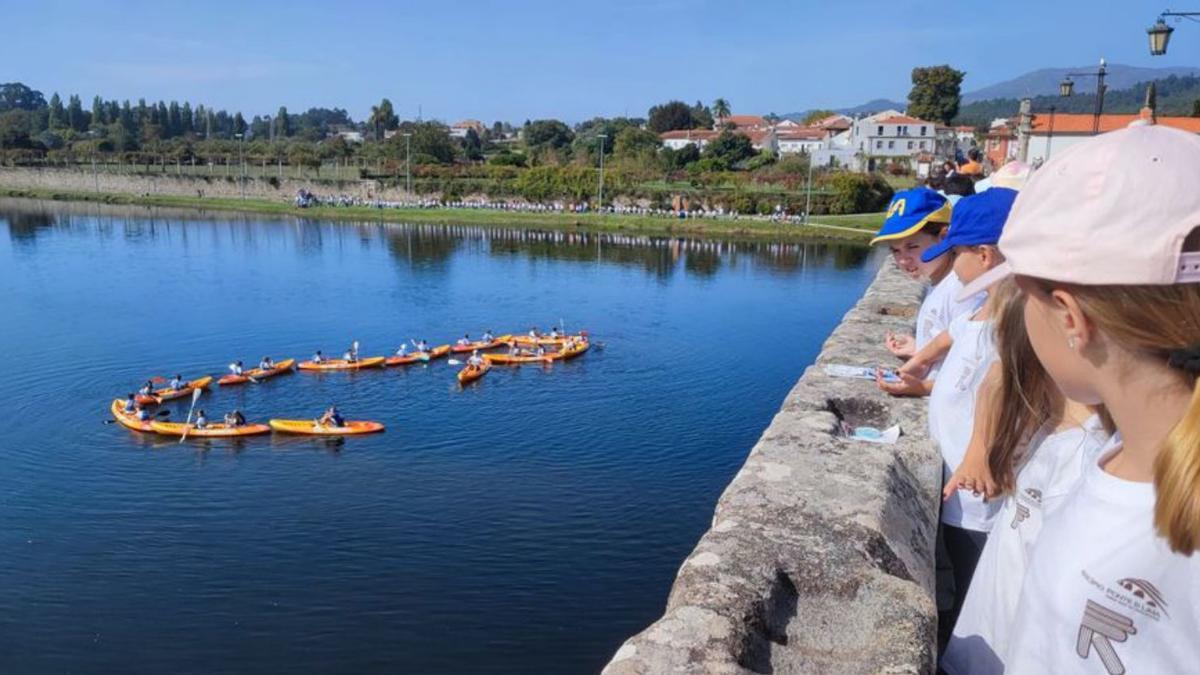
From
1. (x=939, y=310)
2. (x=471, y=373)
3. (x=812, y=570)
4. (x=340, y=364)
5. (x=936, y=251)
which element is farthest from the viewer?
(x=340, y=364)

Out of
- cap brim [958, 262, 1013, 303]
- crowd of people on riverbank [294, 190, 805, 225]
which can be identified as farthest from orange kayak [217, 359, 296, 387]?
crowd of people on riverbank [294, 190, 805, 225]

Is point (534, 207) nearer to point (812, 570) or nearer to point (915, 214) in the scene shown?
point (915, 214)

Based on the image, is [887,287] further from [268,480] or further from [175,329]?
[175,329]

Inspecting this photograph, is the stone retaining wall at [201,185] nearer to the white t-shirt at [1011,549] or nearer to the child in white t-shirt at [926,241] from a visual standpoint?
the child in white t-shirt at [926,241]

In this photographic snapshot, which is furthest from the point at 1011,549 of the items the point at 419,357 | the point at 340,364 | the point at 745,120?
the point at 745,120

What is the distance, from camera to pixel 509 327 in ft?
108

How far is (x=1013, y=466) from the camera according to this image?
246cm

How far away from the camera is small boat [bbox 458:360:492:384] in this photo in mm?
24969

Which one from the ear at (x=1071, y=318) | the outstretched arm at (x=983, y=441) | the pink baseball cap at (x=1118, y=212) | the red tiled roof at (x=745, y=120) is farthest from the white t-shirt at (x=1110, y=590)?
the red tiled roof at (x=745, y=120)

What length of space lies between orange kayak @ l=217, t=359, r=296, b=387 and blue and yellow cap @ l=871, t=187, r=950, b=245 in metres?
23.4

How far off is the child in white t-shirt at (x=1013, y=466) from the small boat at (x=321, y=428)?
1918cm

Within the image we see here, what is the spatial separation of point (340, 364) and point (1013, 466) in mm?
25393

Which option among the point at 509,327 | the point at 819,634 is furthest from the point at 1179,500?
the point at 509,327

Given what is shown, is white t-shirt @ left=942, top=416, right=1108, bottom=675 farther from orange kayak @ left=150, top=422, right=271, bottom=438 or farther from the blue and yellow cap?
orange kayak @ left=150, top=422, right=271, bottom=438
